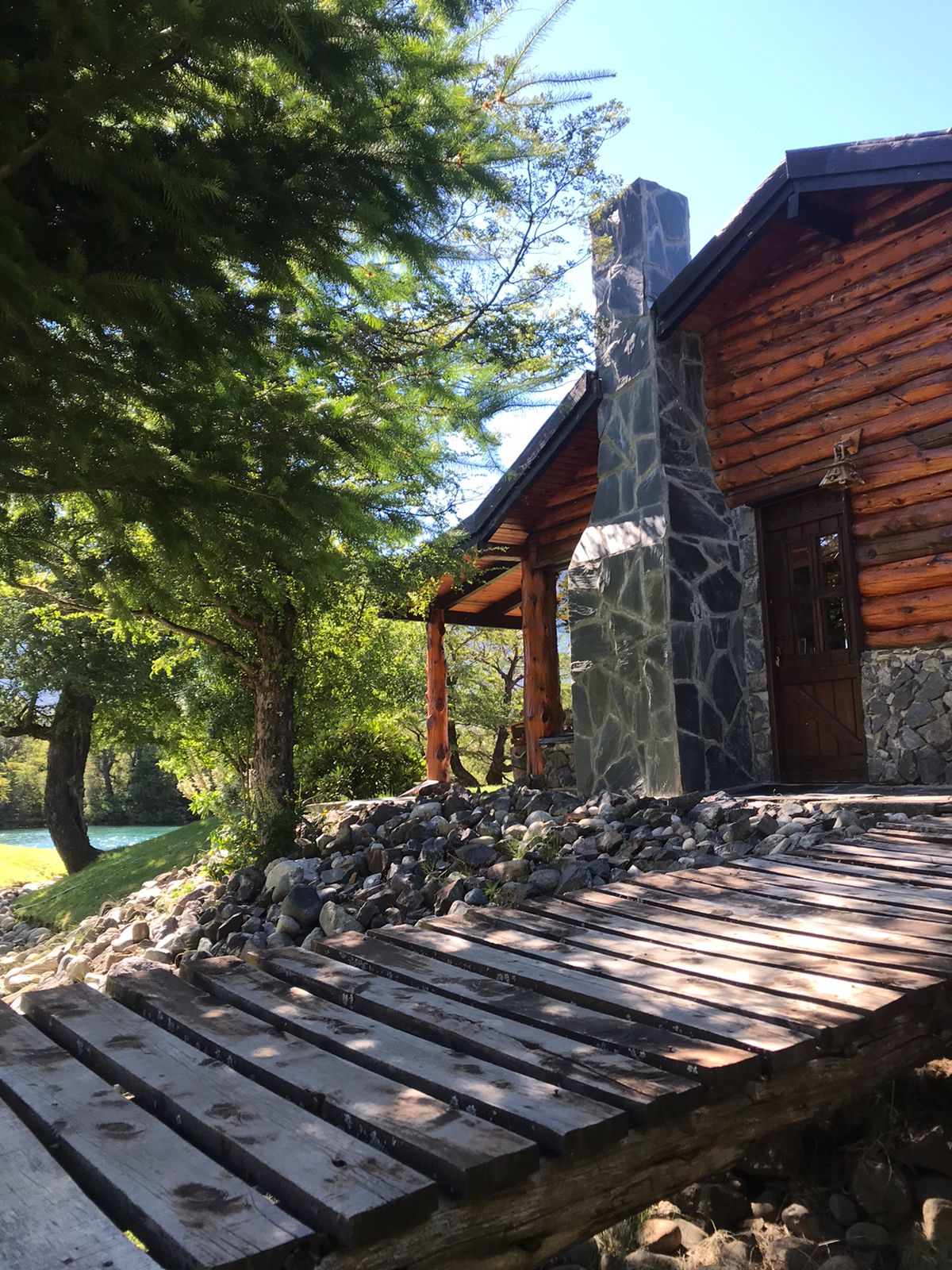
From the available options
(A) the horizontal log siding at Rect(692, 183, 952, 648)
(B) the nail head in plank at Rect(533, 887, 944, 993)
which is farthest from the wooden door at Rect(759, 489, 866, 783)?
(B) the nail head in plank at Rect(533, 887, 944, 993)

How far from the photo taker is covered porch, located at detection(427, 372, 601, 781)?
10336 millimetres

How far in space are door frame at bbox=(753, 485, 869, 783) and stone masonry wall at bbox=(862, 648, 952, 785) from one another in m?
0.12

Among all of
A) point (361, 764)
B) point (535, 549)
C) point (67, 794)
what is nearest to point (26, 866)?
point (67, 794)

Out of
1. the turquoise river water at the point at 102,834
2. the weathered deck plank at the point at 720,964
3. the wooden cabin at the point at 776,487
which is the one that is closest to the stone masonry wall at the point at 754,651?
the wooden cabin at the point at 776,487

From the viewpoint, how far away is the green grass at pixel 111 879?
42.4 ft

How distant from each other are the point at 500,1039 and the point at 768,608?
6.65 meters

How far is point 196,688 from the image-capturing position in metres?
10.7

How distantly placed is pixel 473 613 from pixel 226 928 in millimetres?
8167

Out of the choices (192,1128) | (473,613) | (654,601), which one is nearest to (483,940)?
(192,1128)

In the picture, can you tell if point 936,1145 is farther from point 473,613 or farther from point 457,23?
point 473,613

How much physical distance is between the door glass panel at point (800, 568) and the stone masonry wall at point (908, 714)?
0.91 m

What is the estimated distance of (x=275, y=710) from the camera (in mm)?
8922

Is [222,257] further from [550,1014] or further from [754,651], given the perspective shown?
[754,651]

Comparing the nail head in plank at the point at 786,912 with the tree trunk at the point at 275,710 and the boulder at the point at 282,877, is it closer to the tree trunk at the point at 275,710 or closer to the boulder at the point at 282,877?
the boulder at the point at 282,877
